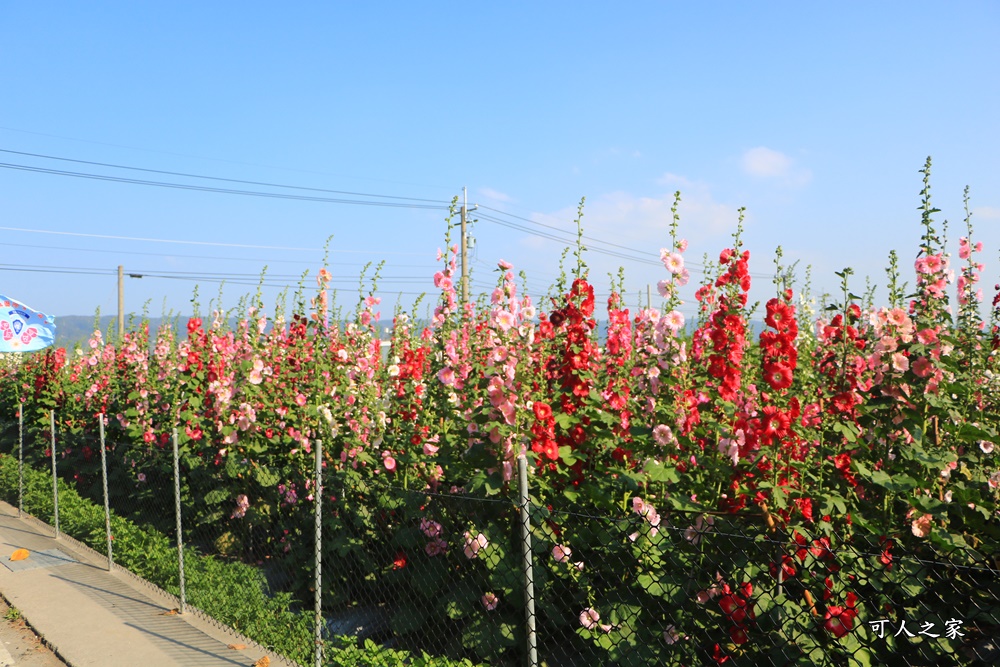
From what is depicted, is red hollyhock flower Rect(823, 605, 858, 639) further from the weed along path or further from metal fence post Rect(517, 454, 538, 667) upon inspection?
the weed along path

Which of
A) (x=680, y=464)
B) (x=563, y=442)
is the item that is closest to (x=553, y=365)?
(x=563, y=442)

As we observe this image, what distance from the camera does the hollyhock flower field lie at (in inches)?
140

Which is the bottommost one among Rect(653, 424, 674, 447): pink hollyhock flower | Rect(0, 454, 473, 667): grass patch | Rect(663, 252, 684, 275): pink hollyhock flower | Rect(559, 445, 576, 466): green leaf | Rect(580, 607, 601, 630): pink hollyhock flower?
Rect(0, 454, 473, 667): grass patch

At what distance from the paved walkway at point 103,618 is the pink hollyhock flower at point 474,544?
56.5 inches

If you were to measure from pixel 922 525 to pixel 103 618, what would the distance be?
17.9ft

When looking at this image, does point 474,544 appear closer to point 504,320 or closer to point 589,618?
point 589,618

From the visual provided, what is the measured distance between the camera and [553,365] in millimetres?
4719

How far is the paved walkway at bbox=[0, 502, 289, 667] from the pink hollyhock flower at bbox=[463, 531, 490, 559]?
1.44 m

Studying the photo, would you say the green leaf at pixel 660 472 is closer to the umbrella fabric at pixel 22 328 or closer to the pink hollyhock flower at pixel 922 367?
the pink hollyhock flower at pixel 922 367

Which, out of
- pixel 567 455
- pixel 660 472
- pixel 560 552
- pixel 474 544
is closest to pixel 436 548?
pixel 474 544

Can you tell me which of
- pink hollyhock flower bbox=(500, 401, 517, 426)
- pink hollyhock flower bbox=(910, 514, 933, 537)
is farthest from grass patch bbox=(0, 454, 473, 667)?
pink hollyhock flower bbox=(910, 514, 933, 537)

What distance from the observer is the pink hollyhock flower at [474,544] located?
441cm

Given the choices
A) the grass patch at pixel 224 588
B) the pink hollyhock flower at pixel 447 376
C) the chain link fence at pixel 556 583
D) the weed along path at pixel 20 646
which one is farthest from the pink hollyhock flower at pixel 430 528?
the weed along path at pixel 20 646

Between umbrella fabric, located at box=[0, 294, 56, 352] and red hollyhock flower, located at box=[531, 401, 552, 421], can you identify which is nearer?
red hollyhock flower, located at box=[531, 401, 552, 421]
